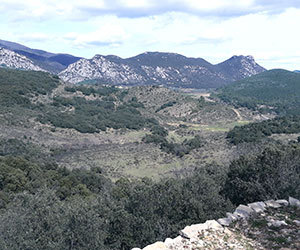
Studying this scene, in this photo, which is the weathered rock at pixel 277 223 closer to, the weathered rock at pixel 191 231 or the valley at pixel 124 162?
the valley at pixel 124 162

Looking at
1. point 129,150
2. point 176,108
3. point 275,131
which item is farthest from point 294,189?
point 176,108

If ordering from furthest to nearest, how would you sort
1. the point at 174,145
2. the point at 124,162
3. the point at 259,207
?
the point at 174,145, the point at 124,162, the point at 259,207

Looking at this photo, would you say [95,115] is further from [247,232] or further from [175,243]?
[175,243]

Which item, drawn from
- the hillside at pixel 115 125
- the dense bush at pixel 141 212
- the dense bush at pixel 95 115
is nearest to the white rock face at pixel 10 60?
the hillside at pixel 115 125

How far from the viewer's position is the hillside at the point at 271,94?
128 meters

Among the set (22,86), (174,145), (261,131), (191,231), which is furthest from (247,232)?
(22,86)

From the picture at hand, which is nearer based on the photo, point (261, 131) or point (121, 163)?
point (121, 163)

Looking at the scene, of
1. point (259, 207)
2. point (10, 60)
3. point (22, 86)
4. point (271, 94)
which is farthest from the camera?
point (10, 60)

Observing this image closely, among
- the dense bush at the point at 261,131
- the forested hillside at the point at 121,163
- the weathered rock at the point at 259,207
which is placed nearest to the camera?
the weathered rock at the point at 259,207

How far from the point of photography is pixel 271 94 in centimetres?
16212

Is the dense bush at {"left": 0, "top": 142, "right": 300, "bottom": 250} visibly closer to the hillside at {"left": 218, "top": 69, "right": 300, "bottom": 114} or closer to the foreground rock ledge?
the foreground rock ledge

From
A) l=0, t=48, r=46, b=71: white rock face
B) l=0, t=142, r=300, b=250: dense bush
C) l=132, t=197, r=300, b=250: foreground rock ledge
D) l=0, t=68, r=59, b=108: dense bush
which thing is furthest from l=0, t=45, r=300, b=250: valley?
l=0, t=48, r=46, b=71: white rock face

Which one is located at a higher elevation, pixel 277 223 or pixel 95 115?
pixel 277 223

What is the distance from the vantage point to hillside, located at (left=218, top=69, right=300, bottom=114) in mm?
127887
